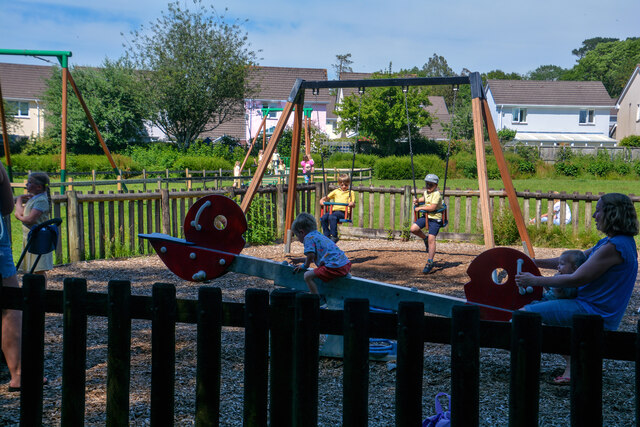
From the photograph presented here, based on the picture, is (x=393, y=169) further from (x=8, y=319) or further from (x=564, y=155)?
(x=8, y=319)

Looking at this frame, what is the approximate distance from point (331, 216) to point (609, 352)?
7991 millimetres

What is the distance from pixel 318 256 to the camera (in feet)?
16.5

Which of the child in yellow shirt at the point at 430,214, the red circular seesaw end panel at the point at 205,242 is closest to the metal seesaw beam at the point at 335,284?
the red circular seesaw end panel at the point at 205,242

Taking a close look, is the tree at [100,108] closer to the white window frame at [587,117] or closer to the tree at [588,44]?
the white window frame at [587,117]

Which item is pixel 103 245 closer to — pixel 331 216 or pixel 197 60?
pixel 331 216

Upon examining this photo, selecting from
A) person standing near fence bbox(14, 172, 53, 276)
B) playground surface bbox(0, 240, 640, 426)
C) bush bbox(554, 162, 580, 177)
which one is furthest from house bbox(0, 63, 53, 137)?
playground surface bbox(0, 240, 640, 426)

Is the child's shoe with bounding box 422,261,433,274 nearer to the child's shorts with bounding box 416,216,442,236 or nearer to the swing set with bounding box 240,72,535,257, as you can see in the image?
the child's shorts with bounding box 416,216,442,236

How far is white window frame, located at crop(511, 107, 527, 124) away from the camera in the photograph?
56.1 meters


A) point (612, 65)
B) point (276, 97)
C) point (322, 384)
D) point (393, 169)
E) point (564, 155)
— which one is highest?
point (612, 65)

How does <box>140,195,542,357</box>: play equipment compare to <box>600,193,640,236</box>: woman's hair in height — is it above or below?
below

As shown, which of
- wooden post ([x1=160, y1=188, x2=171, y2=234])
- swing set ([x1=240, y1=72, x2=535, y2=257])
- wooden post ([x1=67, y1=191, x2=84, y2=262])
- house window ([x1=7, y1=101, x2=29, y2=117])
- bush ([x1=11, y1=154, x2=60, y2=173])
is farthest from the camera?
house window ([x1=7, y1=101, x2=29, y2=117])

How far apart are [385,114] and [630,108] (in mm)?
27788

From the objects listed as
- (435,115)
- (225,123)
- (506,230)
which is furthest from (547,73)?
Result: (506,230)

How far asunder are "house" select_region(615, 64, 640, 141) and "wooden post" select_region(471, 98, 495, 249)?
2005 inches
